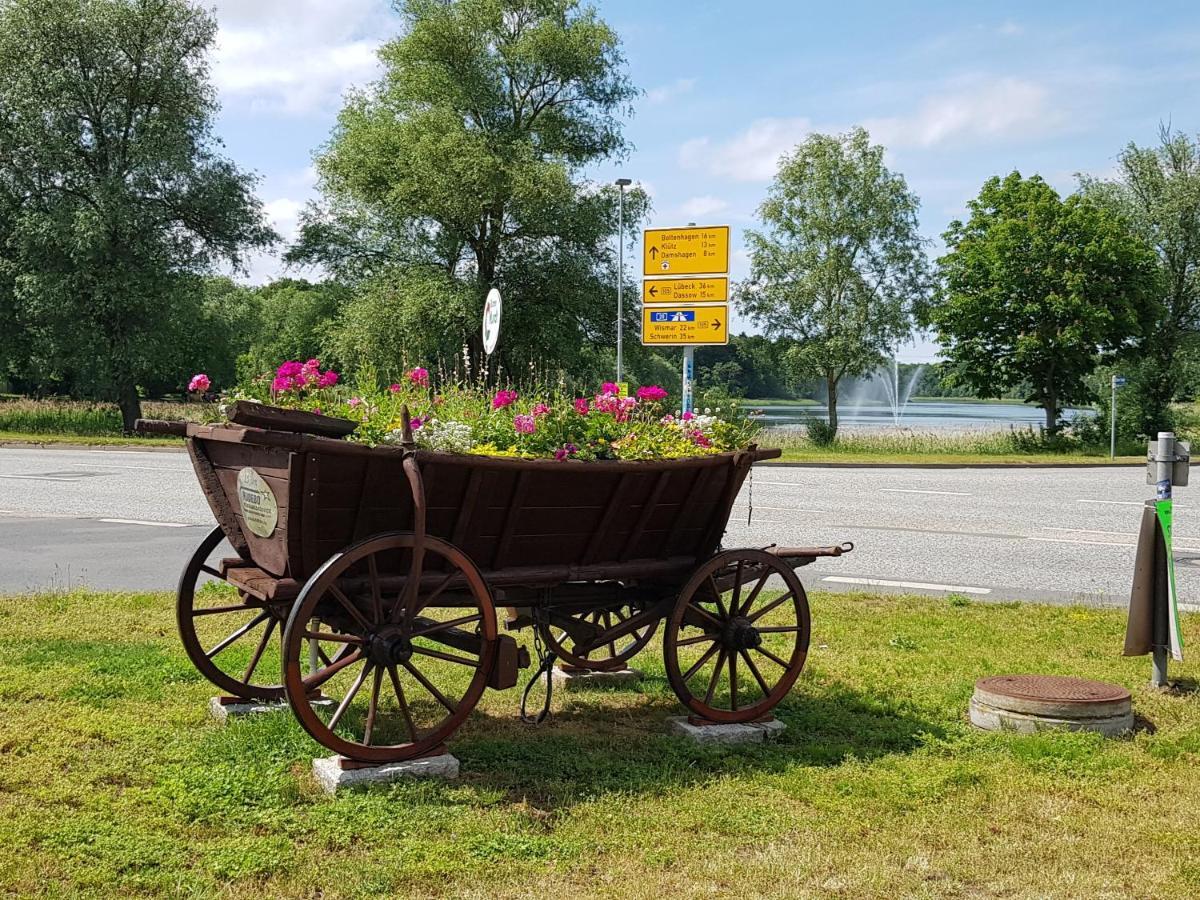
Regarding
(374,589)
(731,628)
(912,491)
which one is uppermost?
(374,589)

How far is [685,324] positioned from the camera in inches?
→ 894

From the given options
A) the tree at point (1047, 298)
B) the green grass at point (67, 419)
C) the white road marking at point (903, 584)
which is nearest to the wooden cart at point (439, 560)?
the white road marking at point (903, 584)

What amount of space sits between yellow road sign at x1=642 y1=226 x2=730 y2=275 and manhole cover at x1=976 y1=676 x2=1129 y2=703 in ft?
56.5

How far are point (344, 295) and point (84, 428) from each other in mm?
9734

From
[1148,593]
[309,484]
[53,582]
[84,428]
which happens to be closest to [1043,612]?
[1148,593]

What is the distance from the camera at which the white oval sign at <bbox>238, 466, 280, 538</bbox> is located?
4.02 metres

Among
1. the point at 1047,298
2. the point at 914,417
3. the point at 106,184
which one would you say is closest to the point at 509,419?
the point at 106,184

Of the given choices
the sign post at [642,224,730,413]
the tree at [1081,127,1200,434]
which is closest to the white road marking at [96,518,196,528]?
the sign post at [642,224,730,413]

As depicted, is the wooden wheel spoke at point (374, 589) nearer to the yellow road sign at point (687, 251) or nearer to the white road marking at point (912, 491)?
the white road marking at point (912, 491)

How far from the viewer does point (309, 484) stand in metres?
3.87

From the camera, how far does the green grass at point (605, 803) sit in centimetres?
326

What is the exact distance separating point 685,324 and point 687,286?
2.53 feet

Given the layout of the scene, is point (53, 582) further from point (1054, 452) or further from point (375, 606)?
point (1054, 452)

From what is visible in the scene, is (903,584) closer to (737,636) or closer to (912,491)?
(737,636)
